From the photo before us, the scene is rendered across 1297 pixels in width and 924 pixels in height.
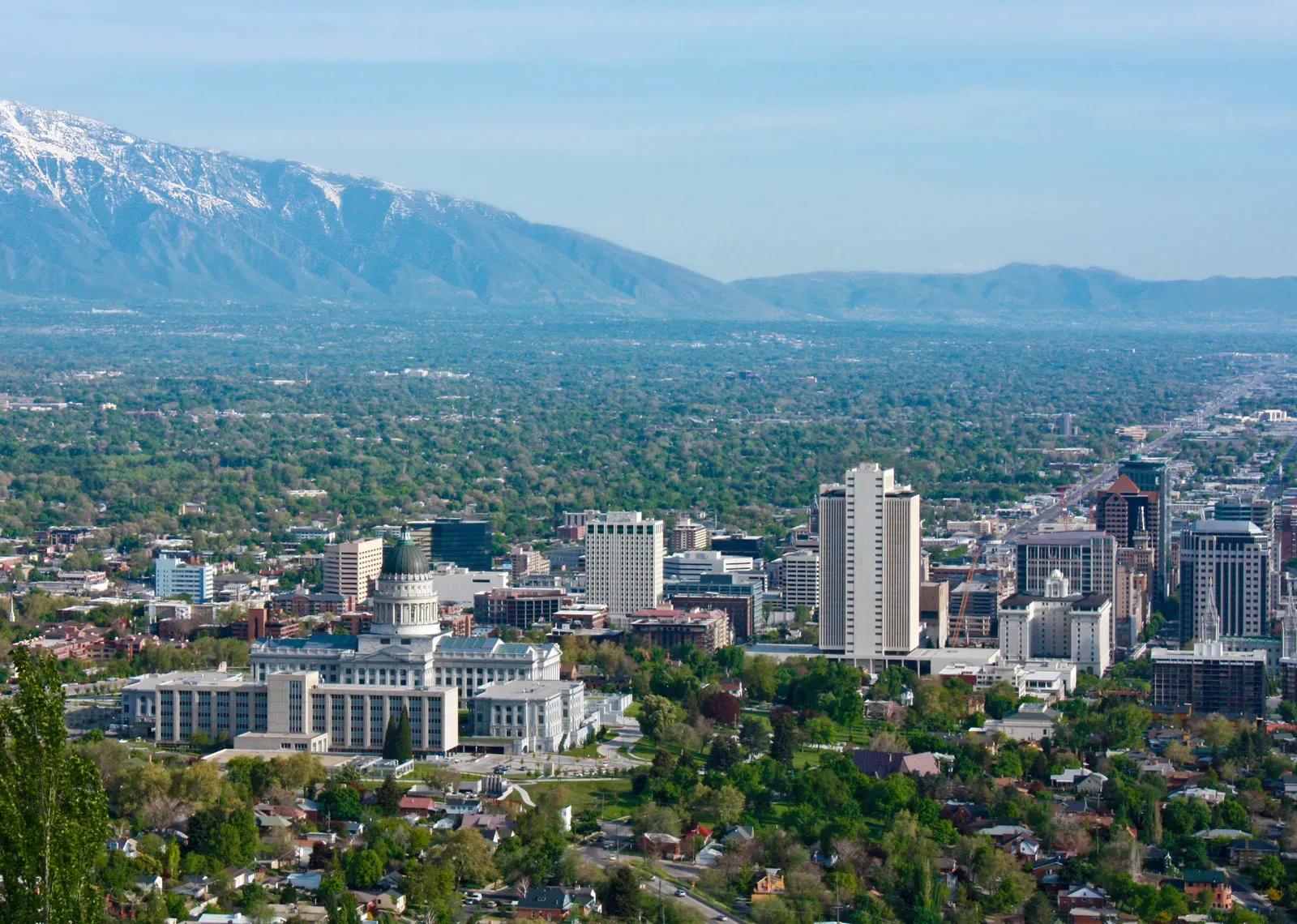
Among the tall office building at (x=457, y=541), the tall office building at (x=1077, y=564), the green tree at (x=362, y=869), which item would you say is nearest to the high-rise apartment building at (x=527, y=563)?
the tall office building at (x=457, y=541)

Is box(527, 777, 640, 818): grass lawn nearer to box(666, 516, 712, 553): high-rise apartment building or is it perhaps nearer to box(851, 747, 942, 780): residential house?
box(851, 747, 942, 780): residential house

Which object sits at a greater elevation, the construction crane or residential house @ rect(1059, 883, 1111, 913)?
the construction crane

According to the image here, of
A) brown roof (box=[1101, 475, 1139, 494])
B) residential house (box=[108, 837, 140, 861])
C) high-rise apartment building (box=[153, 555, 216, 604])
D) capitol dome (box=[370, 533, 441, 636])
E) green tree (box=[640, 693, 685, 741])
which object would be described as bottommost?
residential house (box=[108, 837, 140, 861])

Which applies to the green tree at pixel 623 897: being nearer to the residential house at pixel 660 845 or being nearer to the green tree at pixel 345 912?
the green tree at pixel 345 912

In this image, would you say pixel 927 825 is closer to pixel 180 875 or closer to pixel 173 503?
pixel 180 875

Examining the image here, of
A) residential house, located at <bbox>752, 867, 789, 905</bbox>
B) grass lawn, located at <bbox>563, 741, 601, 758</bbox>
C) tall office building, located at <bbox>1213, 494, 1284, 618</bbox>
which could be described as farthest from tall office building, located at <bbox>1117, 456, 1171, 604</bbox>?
residential house, located at <bbox>752, 867, 789, 905</bbox>

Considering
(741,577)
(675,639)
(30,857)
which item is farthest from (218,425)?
(30,857)
